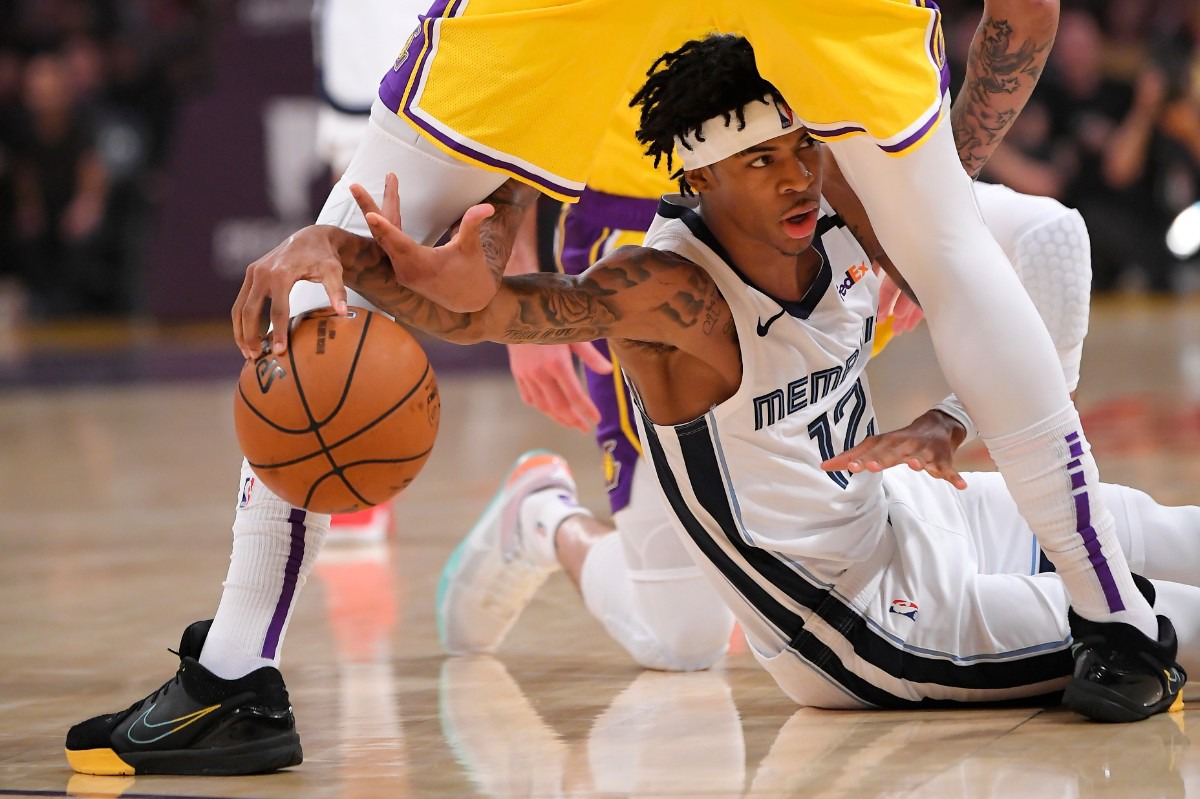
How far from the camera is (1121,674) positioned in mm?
2879

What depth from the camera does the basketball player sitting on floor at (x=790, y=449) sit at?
3.02 meters

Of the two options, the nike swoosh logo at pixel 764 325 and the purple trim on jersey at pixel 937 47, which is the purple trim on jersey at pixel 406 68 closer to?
the nike swoosh logo at pixel 764 325

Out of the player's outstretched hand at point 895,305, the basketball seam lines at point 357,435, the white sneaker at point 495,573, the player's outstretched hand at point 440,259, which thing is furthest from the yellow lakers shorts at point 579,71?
the white sneaker at point 495,573

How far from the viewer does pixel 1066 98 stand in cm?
1360

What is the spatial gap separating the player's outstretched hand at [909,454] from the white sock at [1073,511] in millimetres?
117

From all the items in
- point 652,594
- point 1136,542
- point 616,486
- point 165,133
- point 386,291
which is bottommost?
point 652,594

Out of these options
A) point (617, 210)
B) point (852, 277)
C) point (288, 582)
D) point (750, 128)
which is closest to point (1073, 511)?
point (852, 277)

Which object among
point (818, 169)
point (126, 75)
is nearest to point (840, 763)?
point (818, 169)

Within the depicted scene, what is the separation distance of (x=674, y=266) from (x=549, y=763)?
2.94ft

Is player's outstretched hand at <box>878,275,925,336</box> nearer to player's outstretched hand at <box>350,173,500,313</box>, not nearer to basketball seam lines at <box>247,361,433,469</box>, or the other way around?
player's outstretched hand at <box>350,173,500,313</box>

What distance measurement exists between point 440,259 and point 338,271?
0.17 m

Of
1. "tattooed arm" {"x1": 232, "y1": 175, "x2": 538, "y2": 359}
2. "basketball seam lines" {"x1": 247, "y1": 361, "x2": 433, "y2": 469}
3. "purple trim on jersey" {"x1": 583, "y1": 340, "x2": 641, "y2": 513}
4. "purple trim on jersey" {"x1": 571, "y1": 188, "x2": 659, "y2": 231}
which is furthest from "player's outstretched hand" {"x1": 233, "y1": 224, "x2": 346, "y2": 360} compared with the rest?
"purple trim on jersey" {"x1": 571, "y1": 188, "x2": 659, "y2": 231}

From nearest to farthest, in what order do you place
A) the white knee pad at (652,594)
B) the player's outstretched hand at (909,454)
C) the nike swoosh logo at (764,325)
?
the player's outstretched hand at (909,454), the nike swoosh logo at (764,325), the white knee pad at (652,594)

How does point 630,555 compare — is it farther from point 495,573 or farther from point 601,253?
point 601,253
